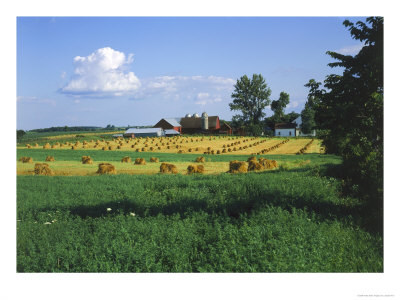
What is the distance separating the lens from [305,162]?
10.3 meters

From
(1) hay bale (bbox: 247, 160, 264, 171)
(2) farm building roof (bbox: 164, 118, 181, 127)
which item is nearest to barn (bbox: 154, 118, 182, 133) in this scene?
(2) farm building roof (bbox: 164, 118, 181, 127)

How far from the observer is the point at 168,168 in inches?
423

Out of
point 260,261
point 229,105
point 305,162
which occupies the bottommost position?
point 260,261

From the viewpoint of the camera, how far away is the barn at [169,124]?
8531 mm

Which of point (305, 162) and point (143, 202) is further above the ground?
point (305, 162)

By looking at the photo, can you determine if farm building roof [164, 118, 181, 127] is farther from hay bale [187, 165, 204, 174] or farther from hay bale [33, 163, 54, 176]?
hay bale [33, 163, 54, 176]

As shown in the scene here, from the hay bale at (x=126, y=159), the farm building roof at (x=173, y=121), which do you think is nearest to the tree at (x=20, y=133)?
the farm building roof at (x=173, y=121)

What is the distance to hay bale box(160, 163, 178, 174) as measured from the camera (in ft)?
35.0

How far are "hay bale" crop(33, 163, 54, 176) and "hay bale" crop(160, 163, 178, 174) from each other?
371cm

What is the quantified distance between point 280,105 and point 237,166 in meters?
3.48

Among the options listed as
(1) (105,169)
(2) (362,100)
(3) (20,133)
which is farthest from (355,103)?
(1) (105,169)

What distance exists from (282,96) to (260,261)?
4741 mm
